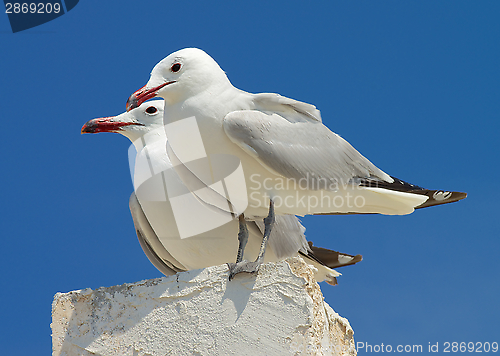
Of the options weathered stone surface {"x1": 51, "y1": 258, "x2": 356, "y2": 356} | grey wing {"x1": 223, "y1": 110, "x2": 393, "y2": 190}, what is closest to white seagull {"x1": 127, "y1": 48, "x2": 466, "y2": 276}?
grey wing {"x1": 223, "y1": 110, "x2": 393, "y2": 190}

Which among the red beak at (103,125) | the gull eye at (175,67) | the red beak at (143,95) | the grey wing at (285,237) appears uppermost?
the red beak at (103,125)

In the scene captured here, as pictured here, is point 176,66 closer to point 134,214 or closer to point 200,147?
point 200,147

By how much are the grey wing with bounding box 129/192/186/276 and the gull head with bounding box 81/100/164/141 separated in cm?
81

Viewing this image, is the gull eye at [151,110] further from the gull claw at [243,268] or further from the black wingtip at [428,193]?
the gull claw at [243,268]

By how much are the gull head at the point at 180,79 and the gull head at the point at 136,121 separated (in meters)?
2.10

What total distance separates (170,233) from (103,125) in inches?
60.5

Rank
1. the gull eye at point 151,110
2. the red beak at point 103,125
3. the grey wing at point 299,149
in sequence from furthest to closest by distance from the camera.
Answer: the gull eye at point 151,110 < the red beak at point 103,125 < the grey wing at point 299,149

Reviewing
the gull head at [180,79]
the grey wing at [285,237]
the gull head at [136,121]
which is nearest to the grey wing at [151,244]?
the gull head at [136,121]

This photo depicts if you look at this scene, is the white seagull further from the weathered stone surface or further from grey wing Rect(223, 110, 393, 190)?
the weathered stone surface

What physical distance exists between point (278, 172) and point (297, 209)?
1.60 ft

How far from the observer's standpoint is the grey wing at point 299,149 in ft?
A: 15.1

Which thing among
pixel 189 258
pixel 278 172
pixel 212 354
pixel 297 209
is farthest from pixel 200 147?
pixel 189 258

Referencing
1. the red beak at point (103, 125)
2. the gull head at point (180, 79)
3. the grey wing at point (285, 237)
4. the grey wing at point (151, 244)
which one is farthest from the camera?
the grey wing at point (151, 244)

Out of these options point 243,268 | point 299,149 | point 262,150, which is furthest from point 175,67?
point 243,268
